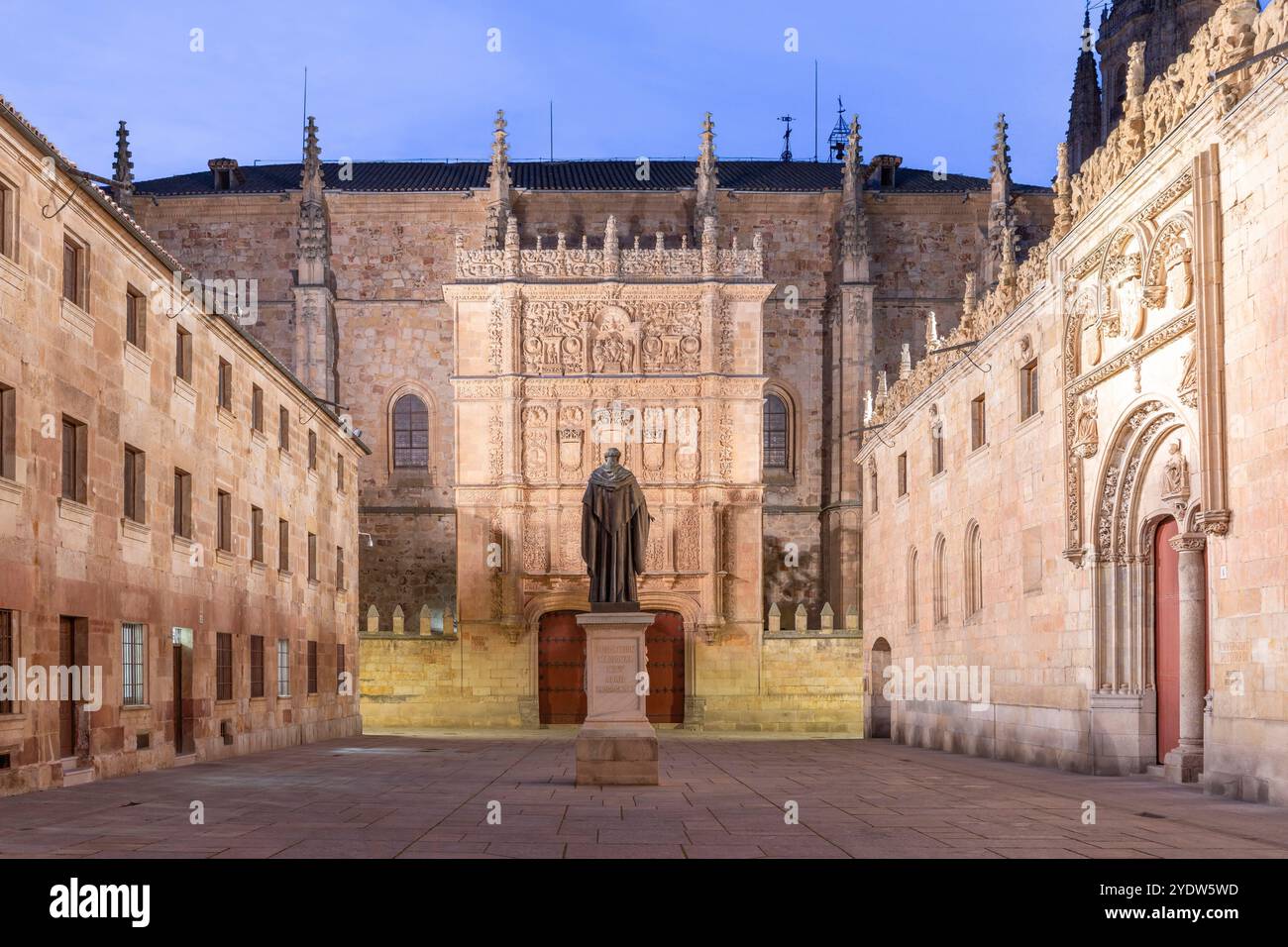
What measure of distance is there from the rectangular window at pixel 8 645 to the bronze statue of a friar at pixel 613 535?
6.90 m

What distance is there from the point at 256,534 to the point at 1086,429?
16.6m

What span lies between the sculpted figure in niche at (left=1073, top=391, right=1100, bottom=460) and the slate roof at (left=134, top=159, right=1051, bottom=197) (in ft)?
99.5

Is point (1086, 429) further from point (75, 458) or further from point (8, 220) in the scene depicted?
point (8, 220)

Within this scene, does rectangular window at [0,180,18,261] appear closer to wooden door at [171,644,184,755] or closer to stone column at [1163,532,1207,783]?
wooden door at [171,644,184,755]

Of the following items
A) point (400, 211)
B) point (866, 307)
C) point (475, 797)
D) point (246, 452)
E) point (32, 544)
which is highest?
point (400, 211)

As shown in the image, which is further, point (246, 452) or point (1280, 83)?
point (246, 452)

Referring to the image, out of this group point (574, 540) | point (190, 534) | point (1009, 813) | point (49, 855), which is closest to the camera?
point (49, 855)

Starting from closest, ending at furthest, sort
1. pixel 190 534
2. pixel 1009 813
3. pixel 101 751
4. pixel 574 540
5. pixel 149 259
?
pixel 1009 813, pixel 101 751, pixel 149 259, pixel 190 534, pixel 574 540

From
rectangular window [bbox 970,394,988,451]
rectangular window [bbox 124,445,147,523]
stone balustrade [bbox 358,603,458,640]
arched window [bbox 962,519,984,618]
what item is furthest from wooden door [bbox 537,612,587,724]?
rectangular window [bbox 124,445,147,523]

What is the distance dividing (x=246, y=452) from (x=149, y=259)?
674cm

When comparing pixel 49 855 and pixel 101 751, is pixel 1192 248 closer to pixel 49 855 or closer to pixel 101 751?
pixel 49 855

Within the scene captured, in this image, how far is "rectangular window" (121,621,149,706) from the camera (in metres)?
22.0

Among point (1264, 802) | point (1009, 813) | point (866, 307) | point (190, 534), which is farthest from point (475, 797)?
point (866, 307)

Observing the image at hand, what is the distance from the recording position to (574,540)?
139 feet
